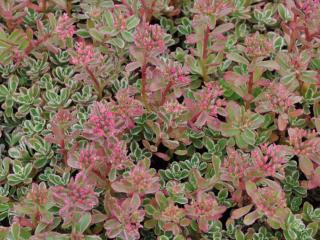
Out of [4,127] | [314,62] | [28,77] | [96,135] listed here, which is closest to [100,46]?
[28,77]

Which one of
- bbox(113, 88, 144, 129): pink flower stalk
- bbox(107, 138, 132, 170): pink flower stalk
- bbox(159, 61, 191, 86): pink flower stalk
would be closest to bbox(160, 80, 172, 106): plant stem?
bbox(159, 61, 191, 86): pink flower stalk

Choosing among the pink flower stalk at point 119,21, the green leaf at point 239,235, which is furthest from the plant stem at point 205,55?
the green leaf at point 239,235

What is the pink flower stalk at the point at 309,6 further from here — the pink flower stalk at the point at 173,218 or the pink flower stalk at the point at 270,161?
the pink flower stalk at the point at 173,218

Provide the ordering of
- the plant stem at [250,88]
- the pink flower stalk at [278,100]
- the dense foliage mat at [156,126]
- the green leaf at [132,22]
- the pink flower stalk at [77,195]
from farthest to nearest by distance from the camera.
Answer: the green leaf at [132,22] < the plant stem at [250,88] < the pink flower stalk at [278,100] < the dense foliage mat at [156,126] < the pink flower stalk at [77,195]

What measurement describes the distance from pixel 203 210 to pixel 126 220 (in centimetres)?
25

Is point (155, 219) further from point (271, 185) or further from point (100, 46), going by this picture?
point (100, 46)

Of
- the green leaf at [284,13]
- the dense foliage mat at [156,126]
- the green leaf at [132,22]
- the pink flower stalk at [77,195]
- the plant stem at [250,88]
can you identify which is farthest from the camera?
the green leaf at [284,13]

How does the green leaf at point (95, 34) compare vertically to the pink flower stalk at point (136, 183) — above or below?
above

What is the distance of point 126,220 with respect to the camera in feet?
6.13

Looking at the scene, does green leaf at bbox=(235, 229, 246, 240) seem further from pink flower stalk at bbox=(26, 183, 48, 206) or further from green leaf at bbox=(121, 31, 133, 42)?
green leaf at bbox=(121, 31, 133, 42)

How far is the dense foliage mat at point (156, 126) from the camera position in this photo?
1898mm

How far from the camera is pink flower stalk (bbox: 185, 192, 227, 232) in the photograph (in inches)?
75.2

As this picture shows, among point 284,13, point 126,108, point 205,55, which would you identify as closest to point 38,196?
point 126,108

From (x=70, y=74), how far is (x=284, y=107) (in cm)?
85
